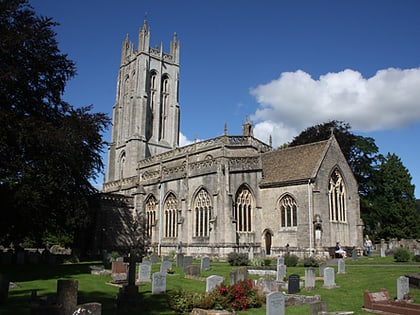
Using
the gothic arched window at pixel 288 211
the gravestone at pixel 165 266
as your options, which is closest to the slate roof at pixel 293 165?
the gothic arched window at pixel 288 211

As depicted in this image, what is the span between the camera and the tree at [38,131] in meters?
17.1

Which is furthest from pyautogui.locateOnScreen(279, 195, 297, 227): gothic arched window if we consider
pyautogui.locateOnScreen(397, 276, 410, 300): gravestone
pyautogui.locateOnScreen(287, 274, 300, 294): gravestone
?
pyautogui.locateOnScreen(397, 276, 410, 300): gravestone

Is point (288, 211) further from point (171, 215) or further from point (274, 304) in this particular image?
point (274, 304)

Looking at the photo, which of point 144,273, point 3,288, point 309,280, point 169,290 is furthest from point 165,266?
point 3,288

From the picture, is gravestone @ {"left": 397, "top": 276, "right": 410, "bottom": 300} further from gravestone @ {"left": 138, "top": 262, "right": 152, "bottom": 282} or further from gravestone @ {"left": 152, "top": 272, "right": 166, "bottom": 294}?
Answer: gravestone @ {"left": 138, "top": 262, "right": 152, "bottom": 282}

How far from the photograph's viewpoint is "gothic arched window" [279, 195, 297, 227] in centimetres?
2895

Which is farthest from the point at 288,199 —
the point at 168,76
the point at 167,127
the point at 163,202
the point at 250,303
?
the point at 168,76

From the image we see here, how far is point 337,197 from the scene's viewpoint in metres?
30.8

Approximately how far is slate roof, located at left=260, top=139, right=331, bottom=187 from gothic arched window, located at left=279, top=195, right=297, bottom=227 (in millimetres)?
1202

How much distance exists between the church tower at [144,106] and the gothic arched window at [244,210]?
22.1 m

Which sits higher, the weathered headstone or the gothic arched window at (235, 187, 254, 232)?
the gothic arched window at (235, 187, 254, 232)

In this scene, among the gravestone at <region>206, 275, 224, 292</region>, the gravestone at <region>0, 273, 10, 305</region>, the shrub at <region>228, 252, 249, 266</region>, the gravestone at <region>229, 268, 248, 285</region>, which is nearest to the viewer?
the gravestone at <region>0, 273, 10, 305</region>

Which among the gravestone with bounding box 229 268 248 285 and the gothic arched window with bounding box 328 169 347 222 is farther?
the gothic arched window with bounding box 328 169 347 222

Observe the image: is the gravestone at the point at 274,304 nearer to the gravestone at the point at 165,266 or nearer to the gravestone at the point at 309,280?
the gravestone at the point at 309,280
